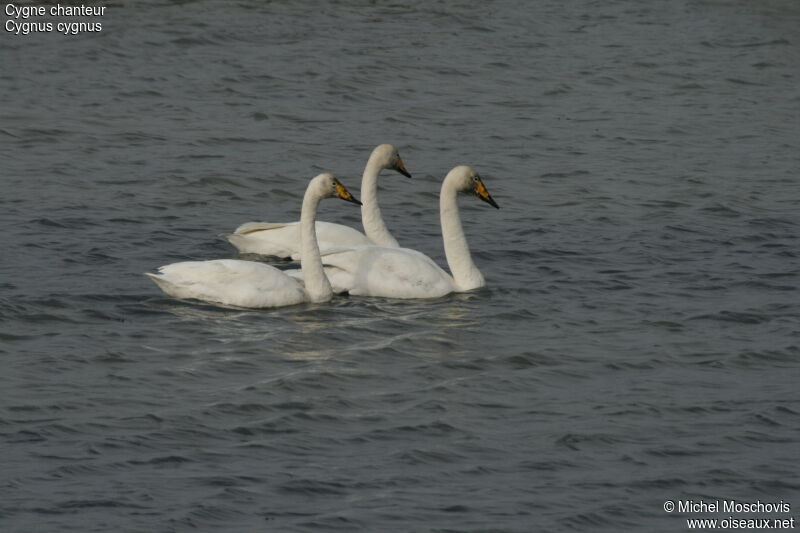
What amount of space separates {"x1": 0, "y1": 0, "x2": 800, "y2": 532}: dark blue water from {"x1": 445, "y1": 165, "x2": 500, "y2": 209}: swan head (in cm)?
75

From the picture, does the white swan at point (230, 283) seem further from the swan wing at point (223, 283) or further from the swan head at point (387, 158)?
the swan head at point (387, 158)

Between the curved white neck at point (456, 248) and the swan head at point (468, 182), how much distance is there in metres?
0.06

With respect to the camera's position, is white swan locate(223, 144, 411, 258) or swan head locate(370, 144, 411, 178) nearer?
white swan locate(223, 144, 411, 258)

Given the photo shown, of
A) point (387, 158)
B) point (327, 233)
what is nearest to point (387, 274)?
point (327, 233)

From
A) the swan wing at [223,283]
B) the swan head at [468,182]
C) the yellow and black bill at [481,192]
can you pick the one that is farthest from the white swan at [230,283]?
the yellow and black bill at [481,192]

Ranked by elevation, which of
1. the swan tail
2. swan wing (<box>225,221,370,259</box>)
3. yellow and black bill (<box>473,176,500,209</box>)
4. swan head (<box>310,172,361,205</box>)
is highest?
swan head (<box>310,172,361,205</box>)

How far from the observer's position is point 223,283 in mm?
11922

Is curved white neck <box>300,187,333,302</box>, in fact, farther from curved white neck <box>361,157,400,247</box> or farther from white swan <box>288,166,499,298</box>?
curved white neck <box>361,157,400,247</box>

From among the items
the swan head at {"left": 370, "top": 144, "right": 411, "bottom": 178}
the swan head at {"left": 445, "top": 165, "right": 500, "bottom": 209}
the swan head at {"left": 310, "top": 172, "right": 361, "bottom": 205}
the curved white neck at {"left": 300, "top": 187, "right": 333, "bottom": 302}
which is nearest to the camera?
the curved white neck at {"left": 300, "top": 187, "right": 333, "bottom": 302}

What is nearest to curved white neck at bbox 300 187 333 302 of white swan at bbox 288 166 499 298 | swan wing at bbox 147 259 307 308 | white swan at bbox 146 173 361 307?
white swan at bbox 146 173 361 307

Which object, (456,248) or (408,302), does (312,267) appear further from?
(456,248)

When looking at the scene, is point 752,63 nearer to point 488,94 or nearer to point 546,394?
point 488,94

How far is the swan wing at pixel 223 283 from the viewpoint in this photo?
11.9 m

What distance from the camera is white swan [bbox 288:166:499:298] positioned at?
41.2ft
